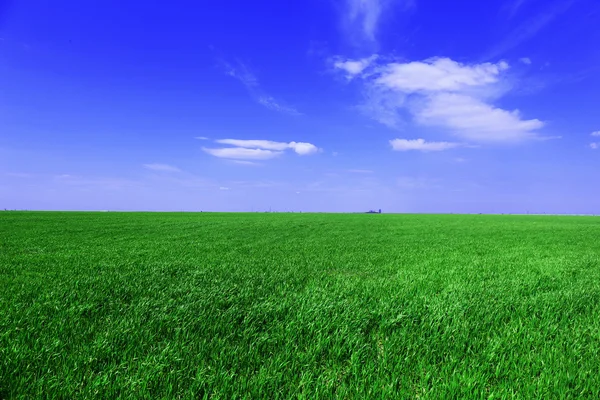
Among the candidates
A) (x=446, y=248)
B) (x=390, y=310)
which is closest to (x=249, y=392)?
(x=390, y=310)

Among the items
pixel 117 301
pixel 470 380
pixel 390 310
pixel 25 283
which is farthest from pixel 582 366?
pixel 25 283

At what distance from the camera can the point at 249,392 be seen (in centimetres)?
309

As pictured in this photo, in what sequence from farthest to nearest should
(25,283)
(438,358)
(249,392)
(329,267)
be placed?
(329,267), (25,283), (438,358), (249,392)

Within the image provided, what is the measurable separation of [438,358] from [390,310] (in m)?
1.32

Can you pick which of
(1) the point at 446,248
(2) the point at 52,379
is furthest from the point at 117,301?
(1) the point at 446,248

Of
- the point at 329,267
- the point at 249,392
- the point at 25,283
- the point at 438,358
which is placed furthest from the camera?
the point at 329,267

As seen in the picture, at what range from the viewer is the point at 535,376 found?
3.44 meters

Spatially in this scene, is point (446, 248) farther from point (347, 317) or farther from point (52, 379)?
point (52, 379)

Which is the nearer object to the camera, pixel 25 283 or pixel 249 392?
pixel 249 392

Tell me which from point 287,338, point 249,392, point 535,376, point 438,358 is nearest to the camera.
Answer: point 249,392

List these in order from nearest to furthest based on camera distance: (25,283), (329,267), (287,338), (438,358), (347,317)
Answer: (438,358) → (287,338) → (347,317) → (25,283) → (329,267)

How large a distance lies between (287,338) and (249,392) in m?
1.12

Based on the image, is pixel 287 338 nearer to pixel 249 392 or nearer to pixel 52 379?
pixel 249 392

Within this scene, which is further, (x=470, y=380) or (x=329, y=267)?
(x=329, y=267)
